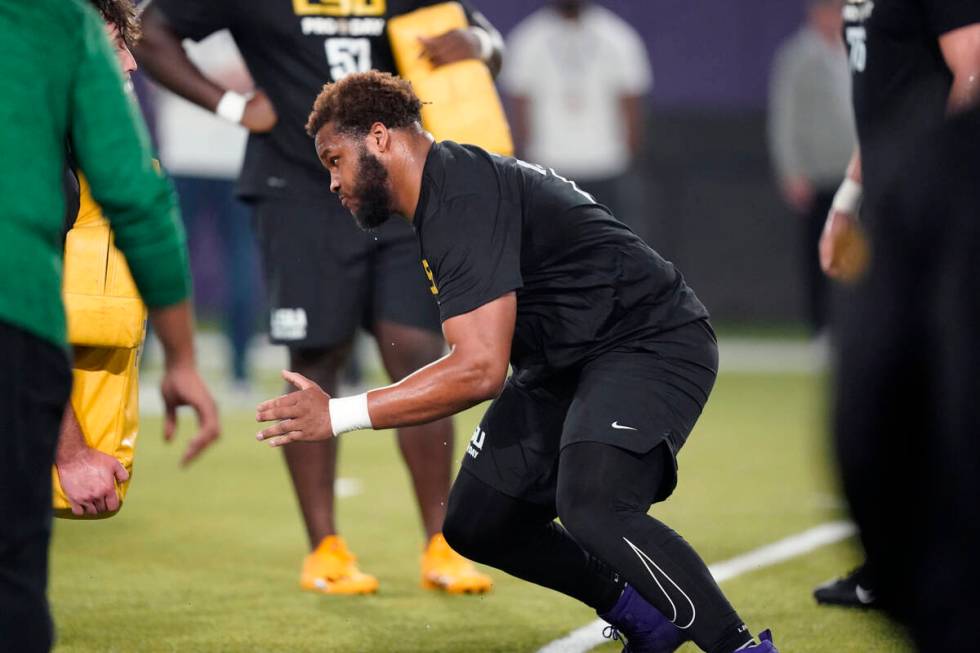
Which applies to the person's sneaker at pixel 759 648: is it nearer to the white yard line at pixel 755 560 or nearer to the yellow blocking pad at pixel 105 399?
the white yard line at pixel 755 560

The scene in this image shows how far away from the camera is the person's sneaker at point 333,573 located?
5.18 metres

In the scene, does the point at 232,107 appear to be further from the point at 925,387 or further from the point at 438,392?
the point at 925,387

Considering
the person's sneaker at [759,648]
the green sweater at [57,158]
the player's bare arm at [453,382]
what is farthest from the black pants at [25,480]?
the person's sneaker at [759,648]

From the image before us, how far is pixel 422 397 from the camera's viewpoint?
12.4ft

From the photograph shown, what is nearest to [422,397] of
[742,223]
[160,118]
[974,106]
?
[974,106]

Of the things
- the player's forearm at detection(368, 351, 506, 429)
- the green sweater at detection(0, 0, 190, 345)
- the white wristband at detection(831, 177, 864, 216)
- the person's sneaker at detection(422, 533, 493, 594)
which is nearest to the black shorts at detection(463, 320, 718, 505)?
the player's forearm at detection(368, 351, 506, 429)

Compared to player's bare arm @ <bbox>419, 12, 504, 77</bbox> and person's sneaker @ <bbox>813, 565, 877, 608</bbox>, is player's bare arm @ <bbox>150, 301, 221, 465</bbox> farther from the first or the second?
person's sneaker @ <bbox>813, 565, 877, 608</bbox>

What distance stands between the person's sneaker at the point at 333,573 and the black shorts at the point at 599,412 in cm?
104

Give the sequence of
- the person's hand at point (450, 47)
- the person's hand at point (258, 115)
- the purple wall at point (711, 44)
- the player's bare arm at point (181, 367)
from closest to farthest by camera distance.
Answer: the player's bare arm at point (181, 367) → the person's hand at point (450, 47) → the person's hand at point (258, 115) → the purple wall at point (711, 44)

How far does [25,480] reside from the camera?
2740 millimetres

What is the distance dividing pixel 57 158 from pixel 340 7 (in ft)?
9.05

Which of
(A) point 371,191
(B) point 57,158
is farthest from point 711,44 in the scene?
(B) point 57,158

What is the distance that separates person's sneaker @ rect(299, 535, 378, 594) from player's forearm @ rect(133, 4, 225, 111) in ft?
5.52

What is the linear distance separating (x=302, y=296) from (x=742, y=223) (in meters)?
10.9
